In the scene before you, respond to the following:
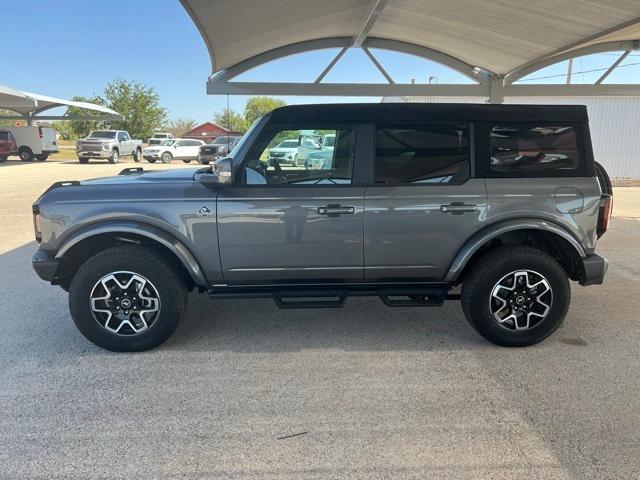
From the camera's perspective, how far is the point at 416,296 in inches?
158

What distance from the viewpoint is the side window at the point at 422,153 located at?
3900mm

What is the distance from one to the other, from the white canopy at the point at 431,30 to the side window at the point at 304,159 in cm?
313

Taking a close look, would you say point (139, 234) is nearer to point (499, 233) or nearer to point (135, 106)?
point (499, 233)

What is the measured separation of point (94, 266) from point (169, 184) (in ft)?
2.84

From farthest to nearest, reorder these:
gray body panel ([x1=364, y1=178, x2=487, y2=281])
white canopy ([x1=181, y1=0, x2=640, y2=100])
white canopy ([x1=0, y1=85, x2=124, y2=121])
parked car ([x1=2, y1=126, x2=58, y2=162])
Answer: parked car ([x1=2, y1=126, x2=58, y2=162])
white canopy ([x1=0, y1=85, x2=124, y2=121])
white canopy ([x1=181, y1=0, x2=640, y2=100])
gray body panel ([x1=364, y1=178, x2=487, y2=281])

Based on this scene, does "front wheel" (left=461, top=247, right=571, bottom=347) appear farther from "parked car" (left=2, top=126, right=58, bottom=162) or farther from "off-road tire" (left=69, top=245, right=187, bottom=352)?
"parked car" (left=2, top=126, right=58, bottom=162)

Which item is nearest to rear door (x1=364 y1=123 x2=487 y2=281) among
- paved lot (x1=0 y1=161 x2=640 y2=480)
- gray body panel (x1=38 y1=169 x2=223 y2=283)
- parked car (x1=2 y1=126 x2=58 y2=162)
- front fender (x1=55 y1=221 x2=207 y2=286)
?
paved lot (x1=0 y1=161 x2=640 y2=480)

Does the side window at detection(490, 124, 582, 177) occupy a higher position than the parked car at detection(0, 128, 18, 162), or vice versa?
the parked car at detection(0, 128, 18, 162)

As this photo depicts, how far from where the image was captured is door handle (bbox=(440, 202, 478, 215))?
3850 mm

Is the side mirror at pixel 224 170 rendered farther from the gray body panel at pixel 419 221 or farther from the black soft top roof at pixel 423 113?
the gray body panel at pixel 419 221

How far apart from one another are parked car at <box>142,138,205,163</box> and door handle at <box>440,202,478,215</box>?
3011 cm

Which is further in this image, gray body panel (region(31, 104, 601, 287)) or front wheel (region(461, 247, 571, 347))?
front wheel (region(461, 247, 571, 347))

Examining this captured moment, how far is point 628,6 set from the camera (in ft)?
19.7

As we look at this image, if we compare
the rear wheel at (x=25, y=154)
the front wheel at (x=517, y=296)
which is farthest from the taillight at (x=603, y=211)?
the rear wheel at (x=25, y=154)
